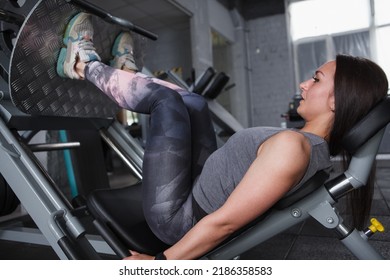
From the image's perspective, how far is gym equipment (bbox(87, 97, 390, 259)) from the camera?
0.66 metres

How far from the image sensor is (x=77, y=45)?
936mm

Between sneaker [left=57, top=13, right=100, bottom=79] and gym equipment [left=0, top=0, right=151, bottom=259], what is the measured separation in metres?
0.03

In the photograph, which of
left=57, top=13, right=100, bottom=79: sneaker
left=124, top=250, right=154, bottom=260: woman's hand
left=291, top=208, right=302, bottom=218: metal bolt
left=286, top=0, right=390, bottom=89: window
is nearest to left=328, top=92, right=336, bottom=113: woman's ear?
left=291, top=208, right=302, bottom=218: metal bolt

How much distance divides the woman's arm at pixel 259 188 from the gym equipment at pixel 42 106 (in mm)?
323

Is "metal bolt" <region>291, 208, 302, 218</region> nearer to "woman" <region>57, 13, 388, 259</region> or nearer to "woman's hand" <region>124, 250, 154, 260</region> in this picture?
"woman" <region>57, 13, 388, 259</region>

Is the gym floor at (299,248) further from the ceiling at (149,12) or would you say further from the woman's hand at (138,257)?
the ceiling at (149,12)

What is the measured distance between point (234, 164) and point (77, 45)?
0.59m

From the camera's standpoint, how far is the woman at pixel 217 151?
2.07 feet

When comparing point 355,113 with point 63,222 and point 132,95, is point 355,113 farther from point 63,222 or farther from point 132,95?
point 63,222

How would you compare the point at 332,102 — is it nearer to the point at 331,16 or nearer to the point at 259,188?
the point at 259,188

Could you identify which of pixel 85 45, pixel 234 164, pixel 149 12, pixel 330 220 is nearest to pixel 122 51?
pixel 85 45

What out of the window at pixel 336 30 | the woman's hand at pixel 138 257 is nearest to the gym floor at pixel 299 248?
the woman's hand at pixel 138 257

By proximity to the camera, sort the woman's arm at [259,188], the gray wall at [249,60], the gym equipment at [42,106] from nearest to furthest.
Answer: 1. the woman's arm at [259,188]
2. the gym equipment at [42,106]
3. the gray wall at [249,60]

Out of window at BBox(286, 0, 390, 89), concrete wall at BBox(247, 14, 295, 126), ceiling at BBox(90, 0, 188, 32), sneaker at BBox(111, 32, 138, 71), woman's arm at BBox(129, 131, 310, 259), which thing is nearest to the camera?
woman's arm at BBox(129, 131, 310, 259)
